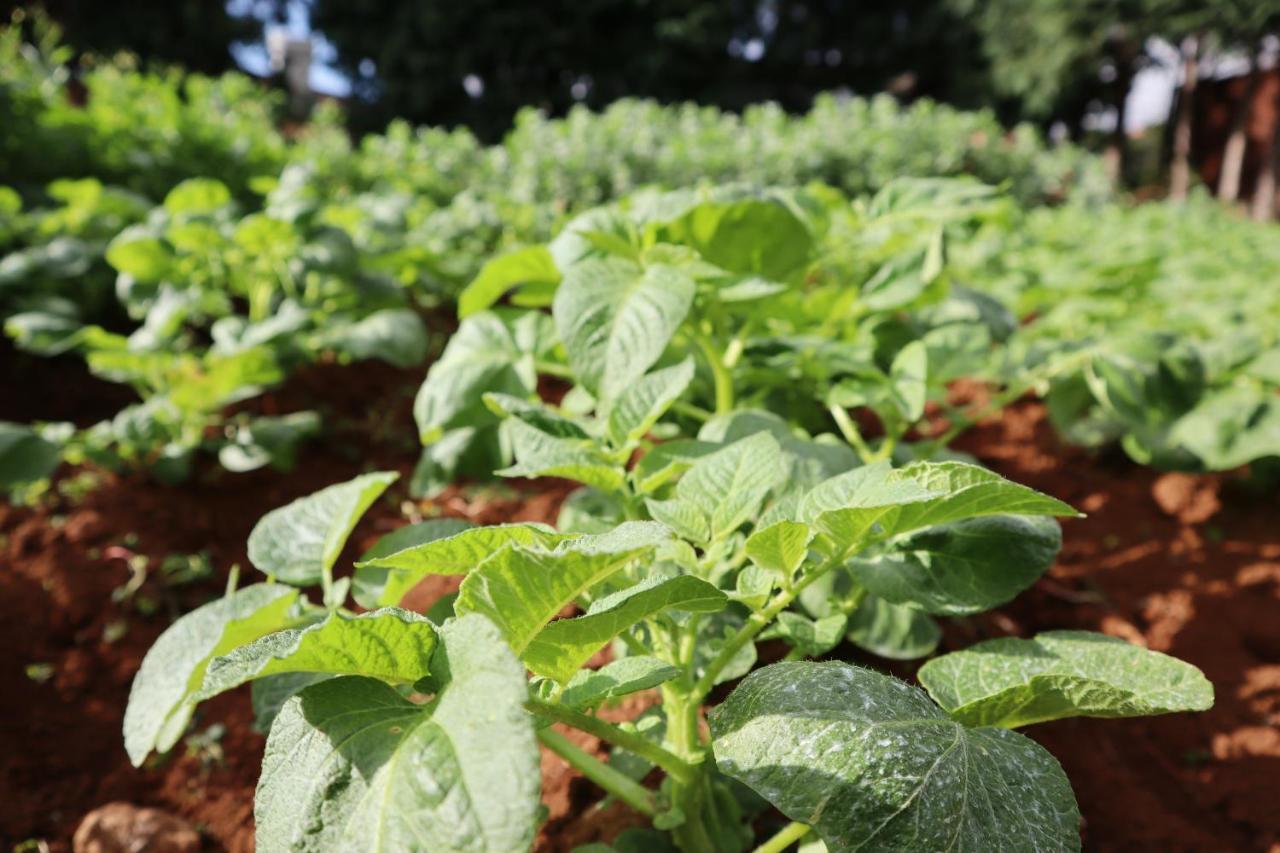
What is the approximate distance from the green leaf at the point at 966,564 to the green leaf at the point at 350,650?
550 mm

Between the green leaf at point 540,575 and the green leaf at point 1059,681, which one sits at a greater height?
the green leaf at point 540,575

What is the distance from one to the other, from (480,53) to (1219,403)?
19.7 metres

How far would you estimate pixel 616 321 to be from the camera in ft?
3.91

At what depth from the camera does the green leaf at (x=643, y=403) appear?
1062 mm

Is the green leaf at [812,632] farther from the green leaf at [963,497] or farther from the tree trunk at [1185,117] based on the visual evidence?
the tree trunk at [1185,117]

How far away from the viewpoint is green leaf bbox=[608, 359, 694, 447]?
3.49 feet

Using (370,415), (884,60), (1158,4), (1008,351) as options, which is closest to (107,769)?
(370,415)

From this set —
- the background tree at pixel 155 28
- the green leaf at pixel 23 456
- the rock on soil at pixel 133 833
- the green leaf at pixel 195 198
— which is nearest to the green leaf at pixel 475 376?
the rock on soil at pixel 133 833

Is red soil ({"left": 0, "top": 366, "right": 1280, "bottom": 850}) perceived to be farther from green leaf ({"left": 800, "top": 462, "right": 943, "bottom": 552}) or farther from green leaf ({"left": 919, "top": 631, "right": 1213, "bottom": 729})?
green leaf ({"left": 800, "top": 462, "right": 943, "bottom": 552})

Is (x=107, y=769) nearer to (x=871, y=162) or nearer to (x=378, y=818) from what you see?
(x=378, y=818)

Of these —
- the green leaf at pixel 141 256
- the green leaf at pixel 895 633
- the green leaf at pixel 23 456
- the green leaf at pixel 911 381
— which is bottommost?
the green leaf at pixel 895 633

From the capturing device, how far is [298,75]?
15016 mm

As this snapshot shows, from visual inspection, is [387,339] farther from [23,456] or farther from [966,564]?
[966,564]

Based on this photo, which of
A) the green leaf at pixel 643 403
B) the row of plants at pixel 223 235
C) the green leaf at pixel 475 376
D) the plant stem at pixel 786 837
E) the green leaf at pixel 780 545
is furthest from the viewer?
the row of plants at pixel 223 235
